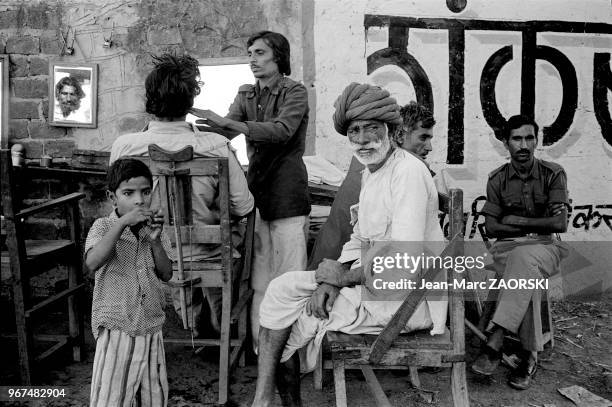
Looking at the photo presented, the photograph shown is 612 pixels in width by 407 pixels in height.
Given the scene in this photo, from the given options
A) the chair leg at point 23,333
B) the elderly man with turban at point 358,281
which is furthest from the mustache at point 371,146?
the chair leg at point 23,333

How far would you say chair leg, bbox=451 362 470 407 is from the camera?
2.43 m

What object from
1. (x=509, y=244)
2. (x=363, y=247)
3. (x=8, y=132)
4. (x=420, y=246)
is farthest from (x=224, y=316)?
(x=8, y=132)

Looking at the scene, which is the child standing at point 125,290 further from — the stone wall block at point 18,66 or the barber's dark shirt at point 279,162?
the stone wall block at point 18,66

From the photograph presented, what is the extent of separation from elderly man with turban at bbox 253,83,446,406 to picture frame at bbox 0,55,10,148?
3240 mm

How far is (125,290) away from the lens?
239 centimetres

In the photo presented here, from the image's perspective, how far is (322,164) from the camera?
4.45m

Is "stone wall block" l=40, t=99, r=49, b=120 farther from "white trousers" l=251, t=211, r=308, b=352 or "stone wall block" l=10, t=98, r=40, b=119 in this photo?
"white trousers" l=251, t=211, r=308, b=352

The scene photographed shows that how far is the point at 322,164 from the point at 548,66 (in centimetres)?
220

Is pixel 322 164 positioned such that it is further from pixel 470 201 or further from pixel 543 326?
pixel 543 326

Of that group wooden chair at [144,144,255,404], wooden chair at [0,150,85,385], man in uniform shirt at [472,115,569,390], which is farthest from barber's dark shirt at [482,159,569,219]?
wooden chair at [0,150,85,385]

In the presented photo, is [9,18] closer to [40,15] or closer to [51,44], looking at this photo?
[40,15]

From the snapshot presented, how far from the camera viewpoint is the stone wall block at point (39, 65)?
15.1 feet

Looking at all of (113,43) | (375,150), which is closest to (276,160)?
(375,150)

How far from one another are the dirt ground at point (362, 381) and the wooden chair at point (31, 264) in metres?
0.19
